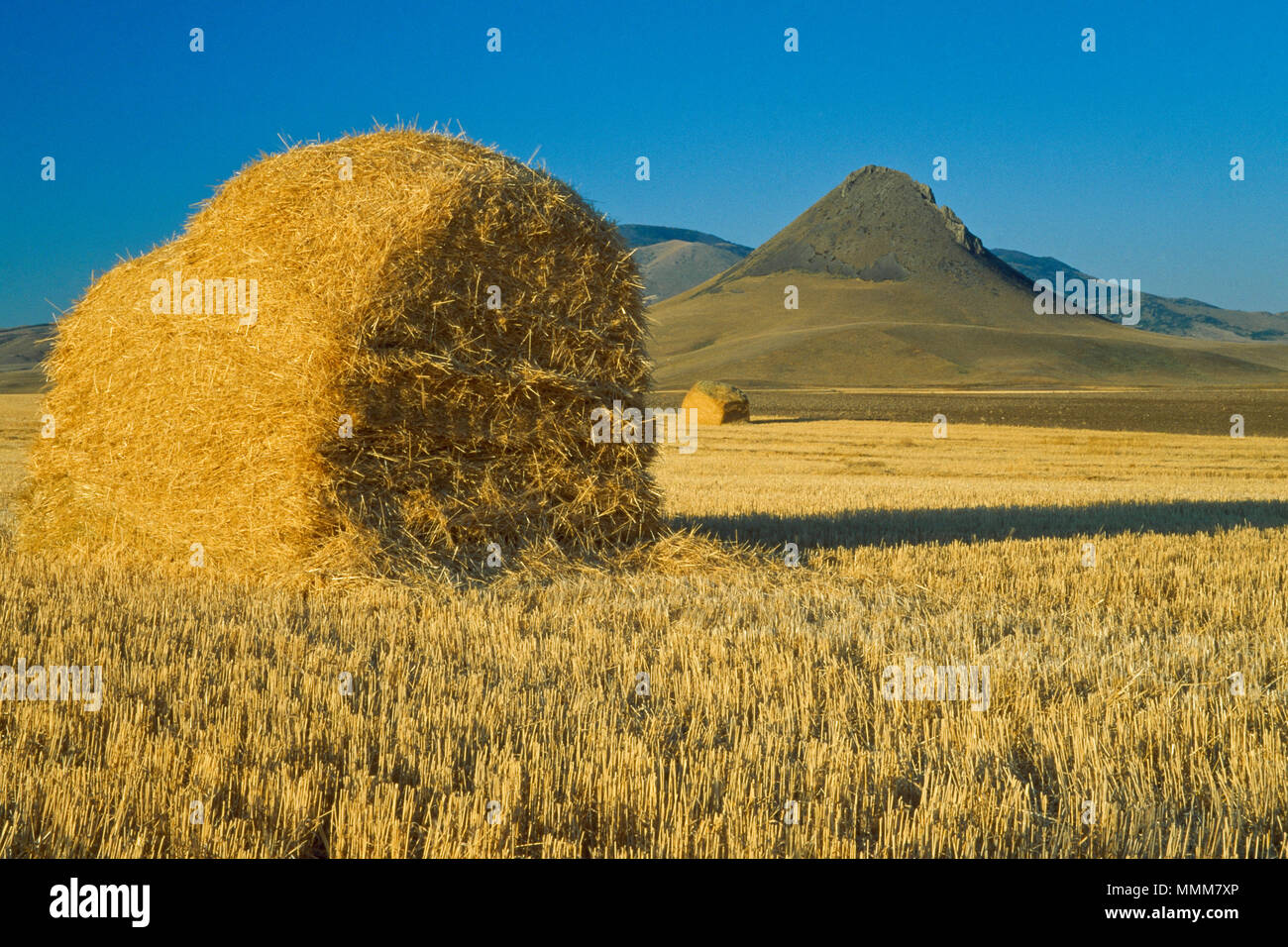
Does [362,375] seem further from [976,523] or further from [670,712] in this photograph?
[976,523]

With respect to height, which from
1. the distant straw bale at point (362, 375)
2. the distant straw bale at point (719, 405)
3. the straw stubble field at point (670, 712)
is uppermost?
the distant straw bale at point (719, 405)

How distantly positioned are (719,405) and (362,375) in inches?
1060

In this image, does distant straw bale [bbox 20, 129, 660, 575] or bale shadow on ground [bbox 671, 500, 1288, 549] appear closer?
distant straw bale [bbox 20, 129, 660, 575]

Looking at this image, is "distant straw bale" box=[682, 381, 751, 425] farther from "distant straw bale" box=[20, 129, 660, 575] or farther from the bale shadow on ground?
"distant straw bale" box=[20, 129, 660, 575]

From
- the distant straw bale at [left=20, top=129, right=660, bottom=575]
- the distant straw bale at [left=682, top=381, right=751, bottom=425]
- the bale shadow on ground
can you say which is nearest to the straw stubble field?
the distant straw bale at [left=20, top=129, right=660, bottom=575]

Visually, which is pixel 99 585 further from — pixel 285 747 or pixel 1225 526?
pixel 1225 526

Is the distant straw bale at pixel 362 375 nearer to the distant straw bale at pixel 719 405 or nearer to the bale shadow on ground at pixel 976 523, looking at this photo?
the bale shadow on ground at pixel 976 523

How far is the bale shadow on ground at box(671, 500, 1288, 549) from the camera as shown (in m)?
10.4

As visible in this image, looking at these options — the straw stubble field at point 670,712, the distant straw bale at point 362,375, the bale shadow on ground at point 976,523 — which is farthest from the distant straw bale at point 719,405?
the distant straw bale at point 362,375

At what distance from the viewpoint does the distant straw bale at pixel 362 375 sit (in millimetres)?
7316

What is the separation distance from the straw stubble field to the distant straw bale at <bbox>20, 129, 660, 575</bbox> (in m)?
0.52

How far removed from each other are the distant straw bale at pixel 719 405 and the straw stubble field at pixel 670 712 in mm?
24636

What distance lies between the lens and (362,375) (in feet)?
24.2
